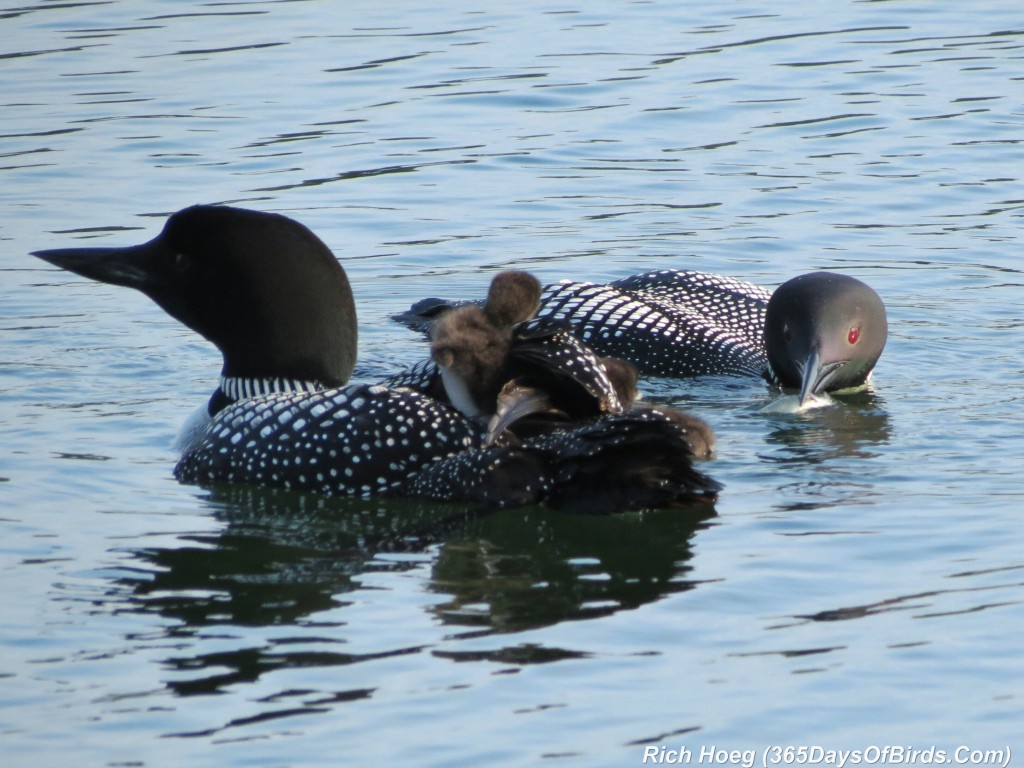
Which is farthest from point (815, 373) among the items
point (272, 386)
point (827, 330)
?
point (272, 386)

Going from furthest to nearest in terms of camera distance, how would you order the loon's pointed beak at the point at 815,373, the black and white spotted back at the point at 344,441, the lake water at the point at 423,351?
the loon's pointed beak at the point at 815,373 → the black and white spotted back at the point at 344,441 → the lake water at the point at 423,351

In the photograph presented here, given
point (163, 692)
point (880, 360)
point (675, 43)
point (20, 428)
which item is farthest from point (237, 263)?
point (675, 43)

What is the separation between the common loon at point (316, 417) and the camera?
503 cm

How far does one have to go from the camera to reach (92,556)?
4.94m

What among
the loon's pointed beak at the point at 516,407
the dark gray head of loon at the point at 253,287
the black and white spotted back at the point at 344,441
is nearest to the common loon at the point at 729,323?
the dark gray head of loon at the point at 253,287

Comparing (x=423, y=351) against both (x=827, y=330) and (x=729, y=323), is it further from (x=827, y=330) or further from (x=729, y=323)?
(x=827, y=330)

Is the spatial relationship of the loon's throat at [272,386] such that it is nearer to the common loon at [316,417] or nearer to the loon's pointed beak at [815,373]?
the common loon at [316,417]

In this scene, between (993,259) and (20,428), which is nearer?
(20,428)

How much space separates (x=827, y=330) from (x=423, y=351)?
5.43 feet

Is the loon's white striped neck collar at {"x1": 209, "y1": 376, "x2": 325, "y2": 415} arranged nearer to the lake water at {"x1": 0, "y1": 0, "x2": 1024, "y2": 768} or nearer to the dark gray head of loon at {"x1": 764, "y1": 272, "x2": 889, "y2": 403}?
the lake water at {"x1": 0, "y1": 0, "x2": 1024, "y2": 768}

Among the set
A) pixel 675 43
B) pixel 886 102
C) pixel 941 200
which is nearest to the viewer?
pixel 941 200

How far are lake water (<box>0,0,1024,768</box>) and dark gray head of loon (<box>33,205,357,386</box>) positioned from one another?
0.49 m

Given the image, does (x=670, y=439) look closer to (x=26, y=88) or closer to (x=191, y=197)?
(x=191, y=197)

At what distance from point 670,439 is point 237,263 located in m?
1.65
